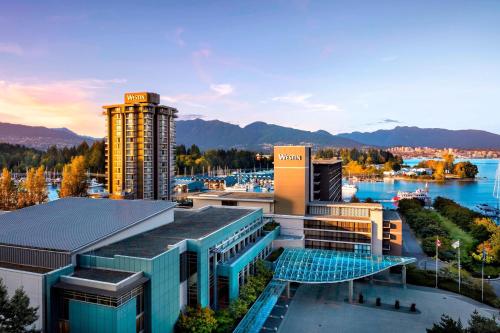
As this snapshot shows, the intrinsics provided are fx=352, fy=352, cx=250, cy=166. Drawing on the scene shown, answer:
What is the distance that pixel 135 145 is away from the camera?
Result: 60250 millimetres

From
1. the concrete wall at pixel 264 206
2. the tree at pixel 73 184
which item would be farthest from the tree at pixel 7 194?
the concrete wall at pixel 264 206

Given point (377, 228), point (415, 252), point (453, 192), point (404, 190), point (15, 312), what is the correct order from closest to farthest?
point (15, 312), point (377, 228), point (415, 252), point (453, 192), point (404, 190)

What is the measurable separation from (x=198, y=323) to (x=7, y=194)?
47.6 metres

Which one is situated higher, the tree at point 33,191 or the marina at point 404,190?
the tree at point 33,191

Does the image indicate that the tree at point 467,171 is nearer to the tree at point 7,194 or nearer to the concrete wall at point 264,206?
the concrete wall at point 264,206

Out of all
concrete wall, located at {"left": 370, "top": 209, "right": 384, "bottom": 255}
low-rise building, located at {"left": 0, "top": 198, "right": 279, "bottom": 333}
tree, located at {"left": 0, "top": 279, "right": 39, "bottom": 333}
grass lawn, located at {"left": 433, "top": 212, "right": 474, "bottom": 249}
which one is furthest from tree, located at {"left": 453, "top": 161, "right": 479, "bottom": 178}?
tree, located at {"left": 0, "top": 279, "right": 39, "bottom": 333}

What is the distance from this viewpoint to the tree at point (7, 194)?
174ft

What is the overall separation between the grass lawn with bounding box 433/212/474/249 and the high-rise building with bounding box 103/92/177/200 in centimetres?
4591

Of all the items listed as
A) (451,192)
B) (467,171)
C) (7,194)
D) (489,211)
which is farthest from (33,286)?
(467,171)

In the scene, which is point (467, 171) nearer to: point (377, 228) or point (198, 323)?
point (377, 228)

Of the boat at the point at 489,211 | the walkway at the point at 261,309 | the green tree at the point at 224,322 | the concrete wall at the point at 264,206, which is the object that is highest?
the concrete wall at the point at 264,206

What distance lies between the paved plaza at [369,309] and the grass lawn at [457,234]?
13.6 m

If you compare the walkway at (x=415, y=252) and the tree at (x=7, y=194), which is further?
the tree at (x=7, y=194)

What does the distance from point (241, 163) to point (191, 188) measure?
65916mm
